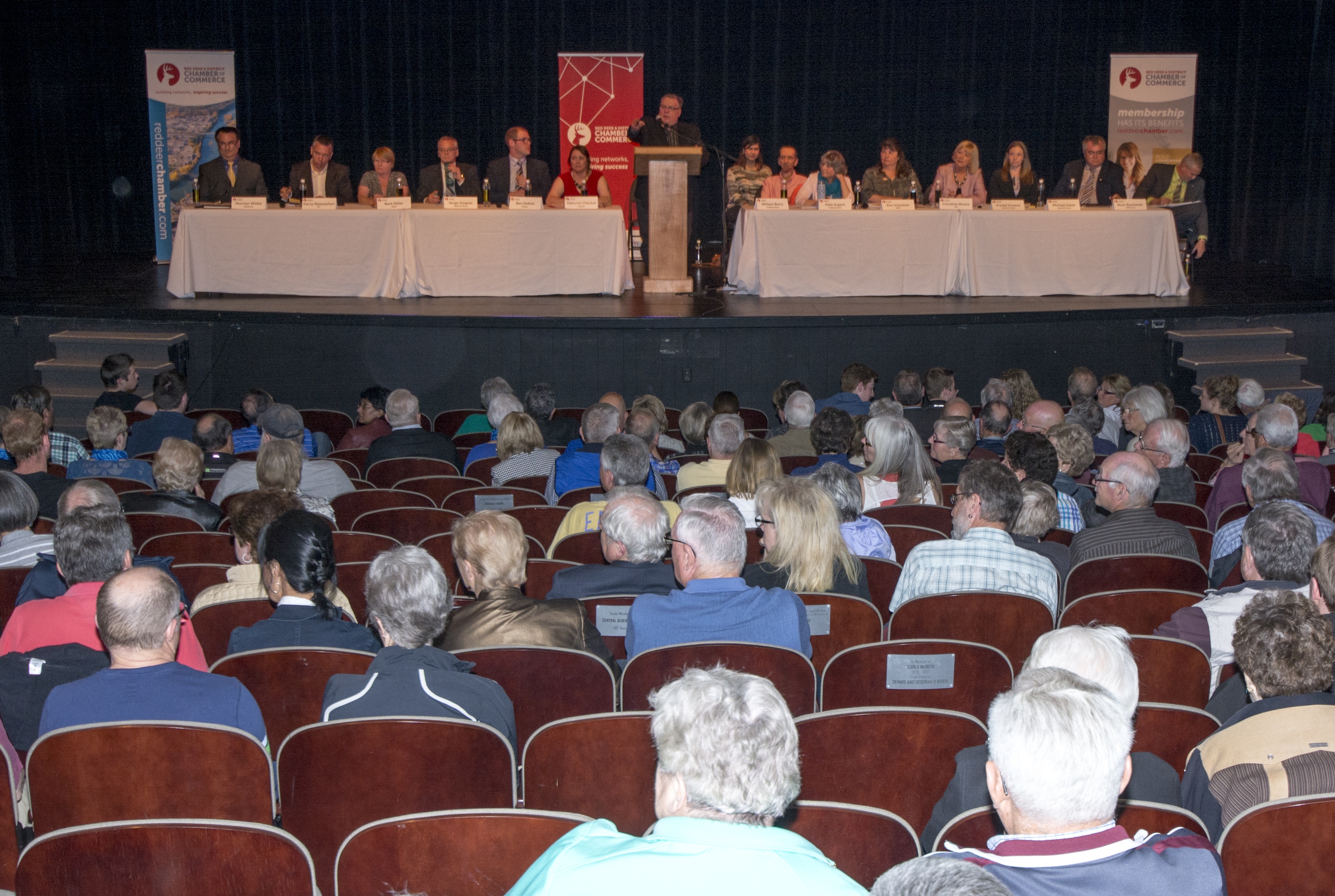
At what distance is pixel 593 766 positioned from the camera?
84.6 inches

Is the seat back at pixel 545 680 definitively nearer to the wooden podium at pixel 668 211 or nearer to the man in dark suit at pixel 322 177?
the wooden podium at pixel 668 211

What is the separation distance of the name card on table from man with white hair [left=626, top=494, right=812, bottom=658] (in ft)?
0.83

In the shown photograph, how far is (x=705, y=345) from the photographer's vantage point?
26.0 ft

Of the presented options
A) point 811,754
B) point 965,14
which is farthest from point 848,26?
point 811,754

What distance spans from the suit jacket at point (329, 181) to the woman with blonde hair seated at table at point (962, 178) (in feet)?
14.6

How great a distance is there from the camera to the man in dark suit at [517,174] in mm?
9070

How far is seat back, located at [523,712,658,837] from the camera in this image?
2.12m

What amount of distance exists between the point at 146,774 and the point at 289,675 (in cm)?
47

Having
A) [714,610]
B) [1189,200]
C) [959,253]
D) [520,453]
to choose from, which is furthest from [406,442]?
[1189,200]

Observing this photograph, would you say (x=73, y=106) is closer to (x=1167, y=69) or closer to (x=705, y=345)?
(x=705, y=345)

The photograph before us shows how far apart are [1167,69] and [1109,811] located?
12079mm

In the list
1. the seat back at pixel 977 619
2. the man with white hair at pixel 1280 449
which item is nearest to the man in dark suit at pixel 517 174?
the man with white hair at pixel 1280 449

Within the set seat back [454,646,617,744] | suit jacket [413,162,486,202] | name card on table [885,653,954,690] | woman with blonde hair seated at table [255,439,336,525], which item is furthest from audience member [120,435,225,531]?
suit jacket [413,162,486,202]

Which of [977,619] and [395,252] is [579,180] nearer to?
[395,252]
